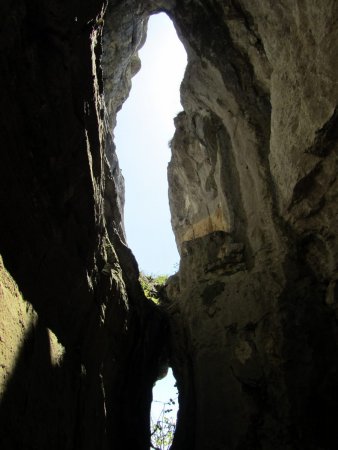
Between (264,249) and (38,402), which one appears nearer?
(38,402)

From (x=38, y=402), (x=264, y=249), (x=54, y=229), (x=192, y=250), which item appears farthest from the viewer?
(x=192, y=250)

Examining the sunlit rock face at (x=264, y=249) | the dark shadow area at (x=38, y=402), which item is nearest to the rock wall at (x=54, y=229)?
the dark shadow area at (x=38, y=402)

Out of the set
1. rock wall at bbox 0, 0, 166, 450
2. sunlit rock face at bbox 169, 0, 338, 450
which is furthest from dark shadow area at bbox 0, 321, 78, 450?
sunlit rock face at bbox 169, 0, 338, 450

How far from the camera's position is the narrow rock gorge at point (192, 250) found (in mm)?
4824

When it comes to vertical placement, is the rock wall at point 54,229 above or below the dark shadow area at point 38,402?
above

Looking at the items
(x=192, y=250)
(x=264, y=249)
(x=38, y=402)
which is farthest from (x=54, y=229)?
(x=192, y=250)

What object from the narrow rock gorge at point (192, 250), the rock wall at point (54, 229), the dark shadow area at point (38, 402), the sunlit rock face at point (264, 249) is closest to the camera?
the dark shadow area at point (38, 402)

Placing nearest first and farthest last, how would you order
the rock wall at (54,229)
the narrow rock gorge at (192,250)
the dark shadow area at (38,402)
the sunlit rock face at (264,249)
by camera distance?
the dark shadow area at (38,402), the rock wall at (54,229), the narrow rock gorge at (192,250), the sunlit rock face at (264,249)

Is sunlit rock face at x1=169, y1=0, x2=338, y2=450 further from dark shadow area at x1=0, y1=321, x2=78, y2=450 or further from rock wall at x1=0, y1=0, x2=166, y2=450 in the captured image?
dark shadow area at x1=0, y1=321, x2=78, y2=450

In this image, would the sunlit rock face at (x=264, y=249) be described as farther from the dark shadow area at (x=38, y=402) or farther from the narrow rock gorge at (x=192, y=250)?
the dark shadow area at (x=38, y=402)

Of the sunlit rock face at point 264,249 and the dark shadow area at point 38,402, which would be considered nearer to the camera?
the dark shadow area at point 38,402

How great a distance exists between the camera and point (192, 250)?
1095cm

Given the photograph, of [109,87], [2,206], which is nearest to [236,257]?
[2,206]

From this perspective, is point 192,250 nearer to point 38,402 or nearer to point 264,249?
point 264,249
